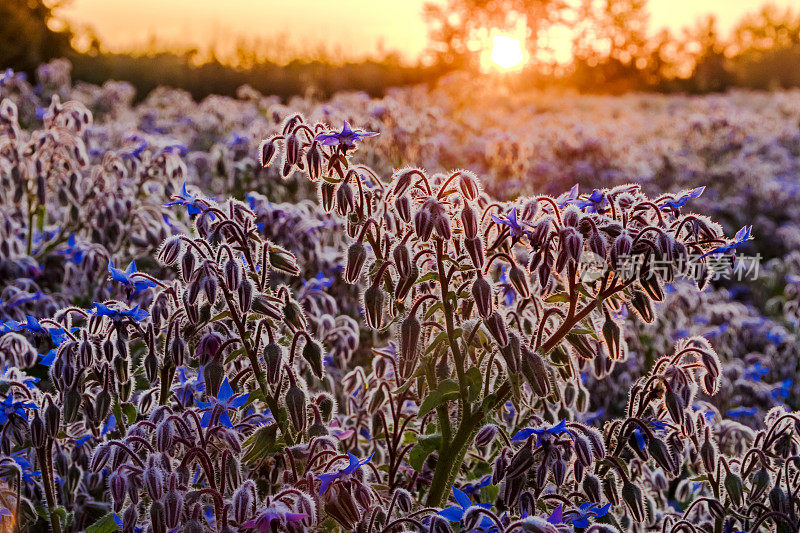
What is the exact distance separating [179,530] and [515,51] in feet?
72.6

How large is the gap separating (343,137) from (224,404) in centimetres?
57

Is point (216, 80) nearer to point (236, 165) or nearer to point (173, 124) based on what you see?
point (173, 124)

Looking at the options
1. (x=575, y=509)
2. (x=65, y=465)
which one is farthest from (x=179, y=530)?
(x=575, y=509)

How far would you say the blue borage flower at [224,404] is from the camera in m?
1.63

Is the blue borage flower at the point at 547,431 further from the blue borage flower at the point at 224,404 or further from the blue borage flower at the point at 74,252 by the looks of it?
the blue borage flower at the point at 74,252

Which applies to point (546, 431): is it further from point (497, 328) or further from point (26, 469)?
point (26, 469)

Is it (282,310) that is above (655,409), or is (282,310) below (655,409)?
above

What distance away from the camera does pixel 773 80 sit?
22547 mm

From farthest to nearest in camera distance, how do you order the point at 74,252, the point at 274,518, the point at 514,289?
the point at 74,252
the point at 514,289
the point at 274,518

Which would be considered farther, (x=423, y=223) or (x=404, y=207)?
(x=404, y=207)

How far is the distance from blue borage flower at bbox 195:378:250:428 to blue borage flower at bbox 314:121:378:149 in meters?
0.53

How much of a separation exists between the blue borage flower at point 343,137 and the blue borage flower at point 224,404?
0.53 meters

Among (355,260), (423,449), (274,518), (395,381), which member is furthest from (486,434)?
(274,518)

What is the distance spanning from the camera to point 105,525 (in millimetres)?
1690
